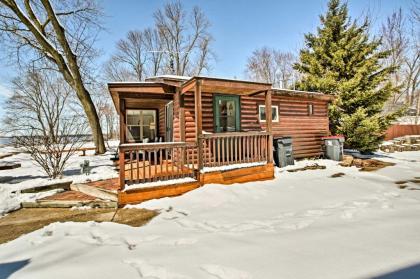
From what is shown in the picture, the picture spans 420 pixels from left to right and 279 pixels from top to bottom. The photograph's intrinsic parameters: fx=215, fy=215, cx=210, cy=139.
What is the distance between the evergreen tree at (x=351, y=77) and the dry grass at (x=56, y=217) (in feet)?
36.7

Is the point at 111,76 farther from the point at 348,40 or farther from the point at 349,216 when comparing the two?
the point at 349,216

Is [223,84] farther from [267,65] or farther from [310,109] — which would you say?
[267,65]

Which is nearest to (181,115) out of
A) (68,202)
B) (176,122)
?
(176,122)

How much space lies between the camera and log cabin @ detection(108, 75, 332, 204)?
504 centimetres

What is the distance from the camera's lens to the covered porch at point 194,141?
4.93m

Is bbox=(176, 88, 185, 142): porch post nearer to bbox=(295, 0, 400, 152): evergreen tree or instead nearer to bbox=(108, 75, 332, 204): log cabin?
bbox=(108, 75, 332, 204): log cabin

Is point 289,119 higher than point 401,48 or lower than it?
lower

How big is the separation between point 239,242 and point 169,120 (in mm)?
6564

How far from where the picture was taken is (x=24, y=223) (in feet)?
12.8

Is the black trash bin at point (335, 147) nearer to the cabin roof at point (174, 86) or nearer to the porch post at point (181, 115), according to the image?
the cabin roof at point (174, 86)

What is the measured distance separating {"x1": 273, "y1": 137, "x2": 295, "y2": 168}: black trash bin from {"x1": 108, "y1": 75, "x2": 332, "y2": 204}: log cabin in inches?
39.6

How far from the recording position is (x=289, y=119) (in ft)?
31.9

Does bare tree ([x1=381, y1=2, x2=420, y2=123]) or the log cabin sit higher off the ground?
bare tree ([x1=381, y1=2, x2=420, y2=123])

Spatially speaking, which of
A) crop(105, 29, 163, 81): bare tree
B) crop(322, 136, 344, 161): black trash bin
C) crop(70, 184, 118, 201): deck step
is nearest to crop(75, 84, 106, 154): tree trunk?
crop(70, 184, 118, 201): deck step
